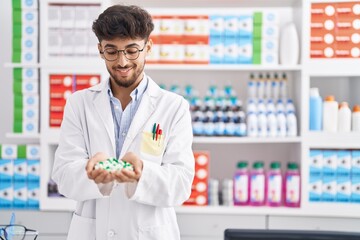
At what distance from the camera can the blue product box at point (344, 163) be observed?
3.65 m

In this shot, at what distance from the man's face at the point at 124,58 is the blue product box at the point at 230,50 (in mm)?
1888

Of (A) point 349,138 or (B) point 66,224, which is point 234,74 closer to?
(A) point 349,138

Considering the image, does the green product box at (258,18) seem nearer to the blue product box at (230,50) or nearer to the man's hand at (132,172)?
the blue product box at (230,50)

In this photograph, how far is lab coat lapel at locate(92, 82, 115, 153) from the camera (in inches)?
74.6

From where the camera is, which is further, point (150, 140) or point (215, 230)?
point (215, 230)

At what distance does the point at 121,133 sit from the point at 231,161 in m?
2.30

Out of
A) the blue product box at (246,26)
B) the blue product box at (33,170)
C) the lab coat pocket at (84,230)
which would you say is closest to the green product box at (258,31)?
the blue product box at (246,26)

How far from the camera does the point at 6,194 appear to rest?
372 cm

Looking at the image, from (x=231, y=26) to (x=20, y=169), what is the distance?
172 centimetres

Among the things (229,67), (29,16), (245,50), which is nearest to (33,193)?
(29,16)

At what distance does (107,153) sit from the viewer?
6.17 feet

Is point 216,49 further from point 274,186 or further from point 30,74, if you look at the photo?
point 30,74

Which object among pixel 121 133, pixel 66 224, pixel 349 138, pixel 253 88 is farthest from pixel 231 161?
pixel 121 133

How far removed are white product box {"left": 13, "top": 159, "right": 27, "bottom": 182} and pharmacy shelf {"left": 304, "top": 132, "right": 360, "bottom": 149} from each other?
1.90 metres
